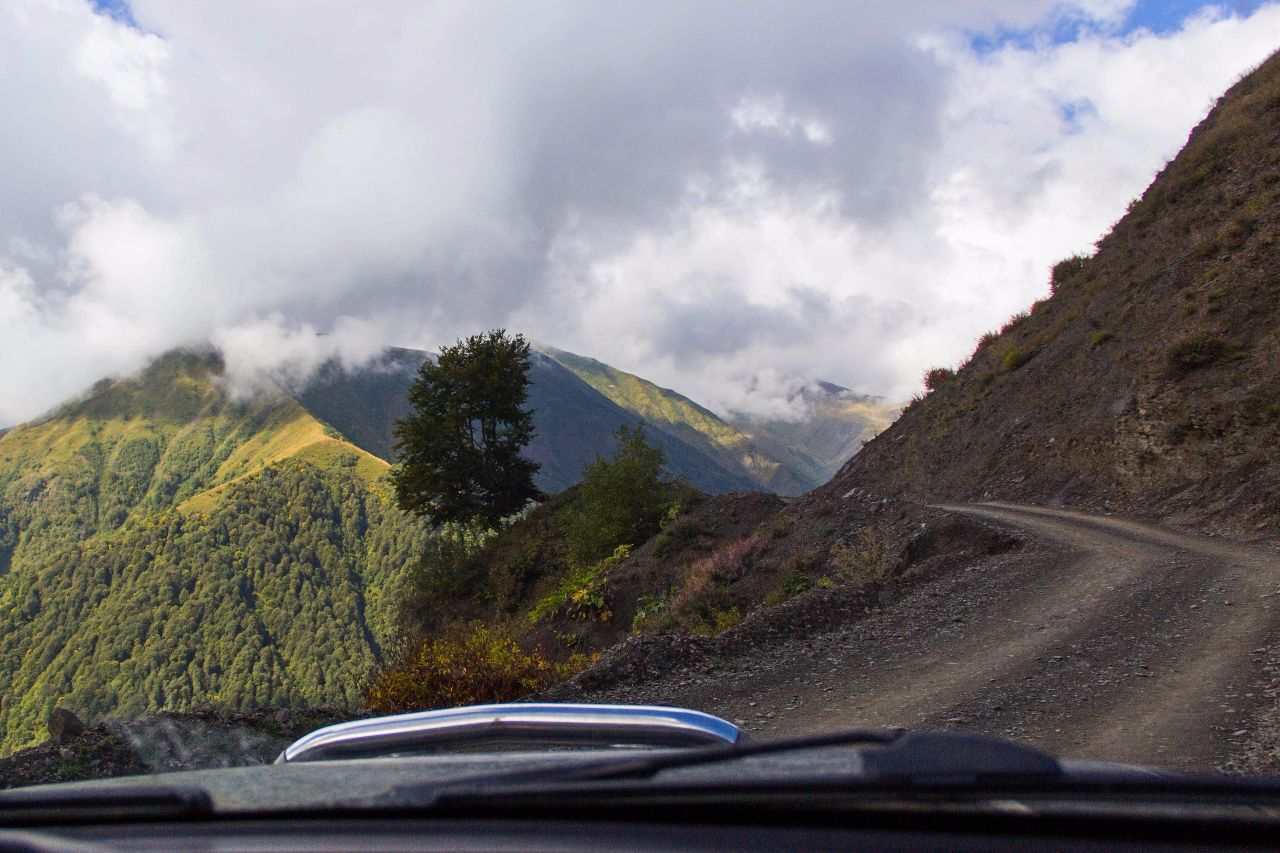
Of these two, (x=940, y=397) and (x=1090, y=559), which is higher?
(x=940, y=397)

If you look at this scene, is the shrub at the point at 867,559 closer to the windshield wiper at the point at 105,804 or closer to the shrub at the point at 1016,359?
the windshield wiper at the point at 105,804

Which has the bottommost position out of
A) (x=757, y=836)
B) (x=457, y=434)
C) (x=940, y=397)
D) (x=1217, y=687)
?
(x=1217, y=687)

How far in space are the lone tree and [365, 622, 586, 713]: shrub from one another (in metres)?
23.4

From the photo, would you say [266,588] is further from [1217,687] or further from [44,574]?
[1217,687]

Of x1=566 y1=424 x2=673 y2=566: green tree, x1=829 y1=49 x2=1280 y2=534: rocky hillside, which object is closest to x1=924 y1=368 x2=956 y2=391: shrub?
x1=829 y1=49 x2=1280 y2=534: rocky hillside

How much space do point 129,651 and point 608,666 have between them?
177m

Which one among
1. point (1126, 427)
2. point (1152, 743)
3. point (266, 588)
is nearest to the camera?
point (1152, 743)

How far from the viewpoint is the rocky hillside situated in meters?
14.9

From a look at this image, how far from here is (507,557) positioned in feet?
96.4

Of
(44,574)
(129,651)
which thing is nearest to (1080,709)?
(129,651)

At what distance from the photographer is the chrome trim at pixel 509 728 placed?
267 cm

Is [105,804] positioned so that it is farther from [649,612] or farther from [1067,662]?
[649,612]

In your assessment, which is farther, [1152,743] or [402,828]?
[1152,743]

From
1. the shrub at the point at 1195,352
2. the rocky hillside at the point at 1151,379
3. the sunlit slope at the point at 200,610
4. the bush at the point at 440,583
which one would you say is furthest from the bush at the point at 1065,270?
the sunlit slope at the point at 200,610
